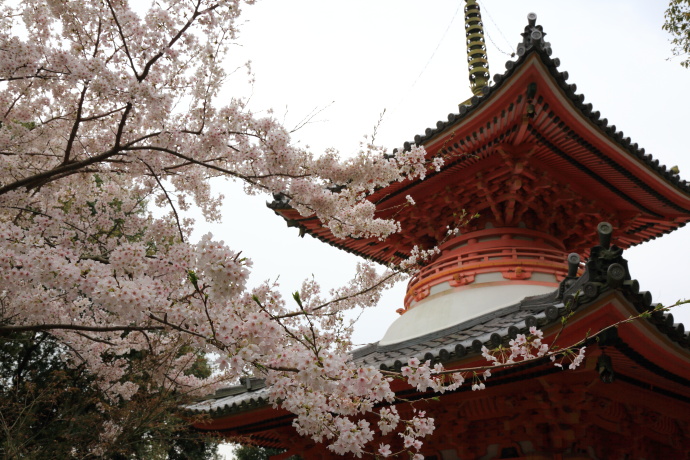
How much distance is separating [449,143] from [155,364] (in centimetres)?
448

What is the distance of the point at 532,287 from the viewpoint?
6.14 metres

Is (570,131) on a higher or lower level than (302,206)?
higher

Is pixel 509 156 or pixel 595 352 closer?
pixel 595 352

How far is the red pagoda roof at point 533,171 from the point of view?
5.64 m

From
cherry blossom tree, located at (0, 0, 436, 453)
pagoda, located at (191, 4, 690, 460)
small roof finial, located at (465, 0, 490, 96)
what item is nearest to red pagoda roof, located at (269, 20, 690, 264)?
pagoda, located at (191, 4, 690, 460)

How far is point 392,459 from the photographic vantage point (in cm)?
557

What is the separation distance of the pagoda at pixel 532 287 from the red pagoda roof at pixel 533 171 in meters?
0.02

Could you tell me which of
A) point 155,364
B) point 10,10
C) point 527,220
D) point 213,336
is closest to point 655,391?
point 527,220

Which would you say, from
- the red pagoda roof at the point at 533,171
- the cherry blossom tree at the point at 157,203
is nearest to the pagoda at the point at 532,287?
the red pagoda roof at the point at 533,171

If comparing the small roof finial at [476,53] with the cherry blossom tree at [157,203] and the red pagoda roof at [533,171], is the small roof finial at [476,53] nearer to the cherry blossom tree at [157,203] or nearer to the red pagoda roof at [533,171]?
the red pagoda roof at [533,171]

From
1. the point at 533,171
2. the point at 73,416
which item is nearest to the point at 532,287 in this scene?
the point at 533,171

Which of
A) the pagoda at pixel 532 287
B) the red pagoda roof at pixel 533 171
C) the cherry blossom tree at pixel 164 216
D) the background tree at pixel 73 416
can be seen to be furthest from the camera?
the background tree at pixel 73 416

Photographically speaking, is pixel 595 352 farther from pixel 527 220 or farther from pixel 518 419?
pixel 527 220

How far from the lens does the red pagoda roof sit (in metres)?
5.64
